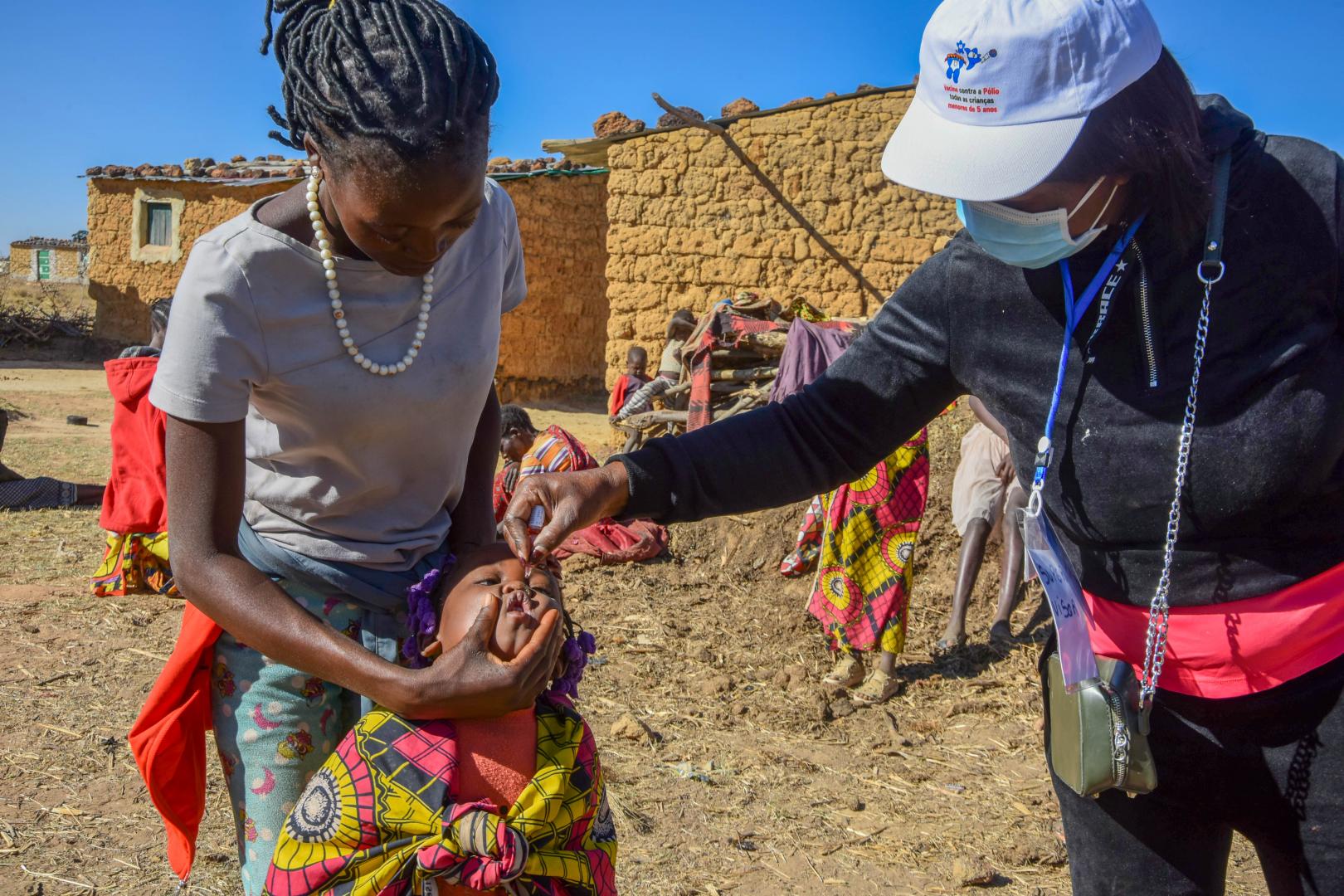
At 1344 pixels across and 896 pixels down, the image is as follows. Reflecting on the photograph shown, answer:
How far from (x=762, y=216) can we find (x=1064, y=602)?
9.25 meters

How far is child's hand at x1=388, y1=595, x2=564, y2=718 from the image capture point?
1710mm

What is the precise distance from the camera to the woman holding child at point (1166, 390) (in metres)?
1.59

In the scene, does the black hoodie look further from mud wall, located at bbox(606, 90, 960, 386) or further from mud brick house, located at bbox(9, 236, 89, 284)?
mud brick house, located at bbox(9, 236, 89, 284)

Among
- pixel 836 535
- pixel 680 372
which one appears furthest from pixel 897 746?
pixel 680 372

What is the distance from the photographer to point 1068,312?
5.80 feet

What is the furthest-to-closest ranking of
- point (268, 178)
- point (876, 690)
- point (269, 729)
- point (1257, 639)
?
point (268, 178) < point (876, 690) < point (269, 729) < point (1257, 639)

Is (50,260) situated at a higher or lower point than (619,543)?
higher

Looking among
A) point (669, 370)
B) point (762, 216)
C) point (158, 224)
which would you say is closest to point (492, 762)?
point (669, 370)

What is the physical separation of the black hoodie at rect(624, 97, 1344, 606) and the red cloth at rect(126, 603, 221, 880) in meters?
1.47

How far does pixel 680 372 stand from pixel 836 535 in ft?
14.8

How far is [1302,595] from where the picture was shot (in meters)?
1.67

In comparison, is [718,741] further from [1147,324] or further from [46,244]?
[46,244]

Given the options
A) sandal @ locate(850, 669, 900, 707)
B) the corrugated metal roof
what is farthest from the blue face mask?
the corrugated metal roof

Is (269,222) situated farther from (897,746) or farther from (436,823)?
(897,746)
